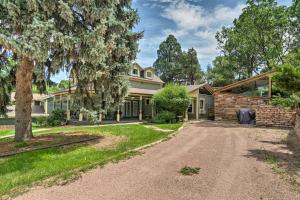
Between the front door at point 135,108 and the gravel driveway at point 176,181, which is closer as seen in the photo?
the gravel driveway at point 176,181

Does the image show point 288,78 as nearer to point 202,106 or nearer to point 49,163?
point 49,163

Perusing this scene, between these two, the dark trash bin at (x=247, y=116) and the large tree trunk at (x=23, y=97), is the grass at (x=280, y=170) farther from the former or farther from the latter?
the dark trash bin at (x=247, y=116)

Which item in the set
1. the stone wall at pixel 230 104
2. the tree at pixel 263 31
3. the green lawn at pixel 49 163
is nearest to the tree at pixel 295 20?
the tree at pixel 263 31

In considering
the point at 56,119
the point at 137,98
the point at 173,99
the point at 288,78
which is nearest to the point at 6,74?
the point at 56,119

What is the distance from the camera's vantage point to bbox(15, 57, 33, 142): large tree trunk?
9711 mm

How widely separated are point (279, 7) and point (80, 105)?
A: 2368cm

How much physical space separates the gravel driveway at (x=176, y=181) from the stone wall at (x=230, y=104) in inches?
518

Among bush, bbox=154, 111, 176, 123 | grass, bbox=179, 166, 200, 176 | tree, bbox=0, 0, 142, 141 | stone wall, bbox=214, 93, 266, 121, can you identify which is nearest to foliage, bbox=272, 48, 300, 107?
grass, bbox=179, 166, 200, 176

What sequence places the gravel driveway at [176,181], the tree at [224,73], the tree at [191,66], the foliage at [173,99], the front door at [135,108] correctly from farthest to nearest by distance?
the tree at [191,66]
the tree at [224,73]
the front door at [135,108]
the foliage at [173,99]
the gravel driveway at [176,181]

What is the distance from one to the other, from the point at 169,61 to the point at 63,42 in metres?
45.2

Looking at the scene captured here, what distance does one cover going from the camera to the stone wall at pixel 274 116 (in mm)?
17500

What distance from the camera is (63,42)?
26.6 ft

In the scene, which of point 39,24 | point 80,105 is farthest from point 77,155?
point 39,24

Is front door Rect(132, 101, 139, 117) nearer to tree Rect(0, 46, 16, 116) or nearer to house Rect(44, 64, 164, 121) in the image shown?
house Rect(44, 64, 164, 121)
